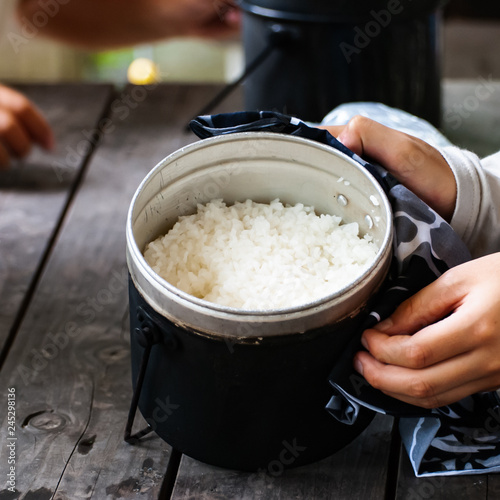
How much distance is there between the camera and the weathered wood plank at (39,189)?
3.57 feet

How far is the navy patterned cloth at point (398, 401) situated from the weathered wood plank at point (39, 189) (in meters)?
0.42

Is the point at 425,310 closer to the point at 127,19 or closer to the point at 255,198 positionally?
the point at 255,198

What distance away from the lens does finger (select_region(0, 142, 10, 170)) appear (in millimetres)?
1286

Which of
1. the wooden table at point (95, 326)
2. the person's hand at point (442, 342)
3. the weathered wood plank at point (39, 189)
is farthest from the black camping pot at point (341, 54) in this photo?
the person's hand at point (442, 342)

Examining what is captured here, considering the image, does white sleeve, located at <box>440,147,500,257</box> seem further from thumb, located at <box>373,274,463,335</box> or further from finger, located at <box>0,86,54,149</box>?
finger, located at <box>0,86,54,149</box>

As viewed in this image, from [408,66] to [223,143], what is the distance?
74 centimetres

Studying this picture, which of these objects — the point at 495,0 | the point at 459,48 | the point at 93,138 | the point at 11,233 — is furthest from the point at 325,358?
the point at 495,0

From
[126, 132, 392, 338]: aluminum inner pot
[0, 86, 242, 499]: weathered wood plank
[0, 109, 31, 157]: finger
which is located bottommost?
[0, 86, 242, 499]: weathered wood plank

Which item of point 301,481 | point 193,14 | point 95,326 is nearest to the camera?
point 301,481

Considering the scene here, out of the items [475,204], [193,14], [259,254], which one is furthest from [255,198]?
[193,14]

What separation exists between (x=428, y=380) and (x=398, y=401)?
0.21 ft

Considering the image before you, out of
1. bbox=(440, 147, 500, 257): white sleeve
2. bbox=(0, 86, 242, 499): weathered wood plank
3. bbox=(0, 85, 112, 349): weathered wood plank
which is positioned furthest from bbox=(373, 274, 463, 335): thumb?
bbox=(0, 85, 112, 349): weathered wood plank

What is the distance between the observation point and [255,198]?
93 centimetres

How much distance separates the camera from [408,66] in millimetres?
1417
